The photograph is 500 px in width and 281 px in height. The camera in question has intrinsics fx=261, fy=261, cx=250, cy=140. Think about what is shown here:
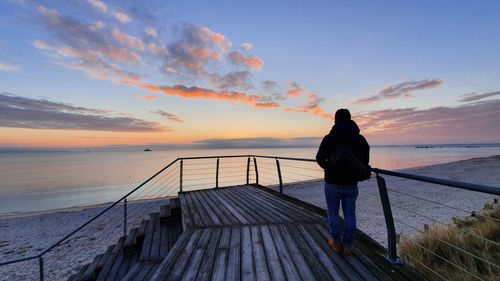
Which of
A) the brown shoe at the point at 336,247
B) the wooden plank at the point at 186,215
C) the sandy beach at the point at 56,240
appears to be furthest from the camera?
the sandy beach at the point at 56,240

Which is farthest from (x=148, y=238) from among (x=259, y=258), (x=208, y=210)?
(x=259, y=258)

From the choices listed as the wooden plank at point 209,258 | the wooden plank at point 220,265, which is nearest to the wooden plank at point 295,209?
the wooden plank at point 209,258

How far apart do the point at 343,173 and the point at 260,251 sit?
157 centimetres

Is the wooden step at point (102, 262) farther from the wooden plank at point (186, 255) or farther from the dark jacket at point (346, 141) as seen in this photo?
the dark jacket at point (346, 141)

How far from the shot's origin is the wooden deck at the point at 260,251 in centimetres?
296

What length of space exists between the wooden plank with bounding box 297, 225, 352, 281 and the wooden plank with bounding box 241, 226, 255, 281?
0.85 meters

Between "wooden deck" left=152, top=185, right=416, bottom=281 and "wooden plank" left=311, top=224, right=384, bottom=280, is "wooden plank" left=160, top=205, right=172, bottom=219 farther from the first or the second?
"wooden plank" left=311, top=224, right=384, bottom=280

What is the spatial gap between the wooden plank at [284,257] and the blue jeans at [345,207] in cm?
71

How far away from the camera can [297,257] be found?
3.39m

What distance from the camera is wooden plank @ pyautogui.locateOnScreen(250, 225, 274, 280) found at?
296 centimetres

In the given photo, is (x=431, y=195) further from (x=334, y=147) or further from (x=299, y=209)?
(x=334, y=147)

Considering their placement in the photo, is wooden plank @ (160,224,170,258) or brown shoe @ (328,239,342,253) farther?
wooden plank @ (160,224,170,258)

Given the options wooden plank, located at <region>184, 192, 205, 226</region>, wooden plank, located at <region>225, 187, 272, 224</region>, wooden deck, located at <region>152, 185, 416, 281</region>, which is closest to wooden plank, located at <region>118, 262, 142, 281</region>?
wooden deck, located at <region>152, 185, 416, 281</region>

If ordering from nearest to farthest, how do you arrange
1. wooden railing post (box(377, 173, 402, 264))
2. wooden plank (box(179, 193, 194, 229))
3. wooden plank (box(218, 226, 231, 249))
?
1. wooden railing post (box(377, 173, 402, 264))
2. wooden plank (box(218, 226, 231, 249))
3. wooden plank (box(179, 193, 194, 229))
